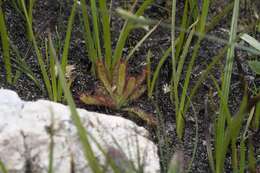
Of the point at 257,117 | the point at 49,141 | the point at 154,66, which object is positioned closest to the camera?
the point at 49,141

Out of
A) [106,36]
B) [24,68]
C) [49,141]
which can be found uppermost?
[106,36]

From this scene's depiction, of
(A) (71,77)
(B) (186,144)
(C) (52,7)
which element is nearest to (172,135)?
(B) (186,144)

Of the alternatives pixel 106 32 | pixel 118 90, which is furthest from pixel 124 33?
pixel 118 90

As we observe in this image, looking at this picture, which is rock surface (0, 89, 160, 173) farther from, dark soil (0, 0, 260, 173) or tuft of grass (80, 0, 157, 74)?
tuft of grass (80, 0, 157, 74)

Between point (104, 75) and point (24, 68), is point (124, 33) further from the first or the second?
point (24, 68)

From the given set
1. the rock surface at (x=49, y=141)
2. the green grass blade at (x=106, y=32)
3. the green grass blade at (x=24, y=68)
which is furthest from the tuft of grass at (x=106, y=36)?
the rock surface at (x=49, y=141)

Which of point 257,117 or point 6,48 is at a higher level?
point 6,48

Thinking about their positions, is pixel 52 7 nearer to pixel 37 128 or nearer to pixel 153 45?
pixel 153 45
